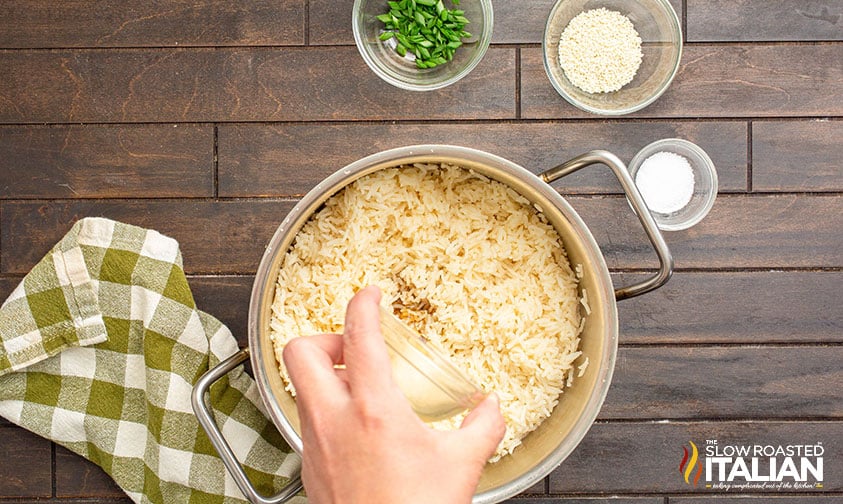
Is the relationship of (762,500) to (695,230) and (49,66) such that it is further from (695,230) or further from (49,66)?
(49,66)

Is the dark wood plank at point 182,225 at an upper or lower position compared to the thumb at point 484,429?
upper

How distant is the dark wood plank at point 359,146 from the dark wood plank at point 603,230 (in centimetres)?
3

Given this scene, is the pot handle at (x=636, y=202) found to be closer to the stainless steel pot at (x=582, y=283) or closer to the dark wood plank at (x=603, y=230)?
the stainless steel pot at (x=582, y=283)

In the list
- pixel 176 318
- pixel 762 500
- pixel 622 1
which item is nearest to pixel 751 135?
pixel 622 1

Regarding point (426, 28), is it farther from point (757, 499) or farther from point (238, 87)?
point (757, 499)

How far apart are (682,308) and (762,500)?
0.38 metres

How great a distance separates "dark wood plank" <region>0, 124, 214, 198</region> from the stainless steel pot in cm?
39

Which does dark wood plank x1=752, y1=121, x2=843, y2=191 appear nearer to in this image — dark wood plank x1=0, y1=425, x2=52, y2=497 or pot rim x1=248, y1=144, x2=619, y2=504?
pot rim x1=248, y1=144, x2=619, y2=504

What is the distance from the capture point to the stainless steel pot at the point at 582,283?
2.95 feet

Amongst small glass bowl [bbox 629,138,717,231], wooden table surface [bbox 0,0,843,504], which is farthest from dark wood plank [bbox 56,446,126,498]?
small glass bowl [bbox 629,138,717,231]

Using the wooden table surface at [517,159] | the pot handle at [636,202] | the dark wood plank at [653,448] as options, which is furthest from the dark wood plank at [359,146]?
the dark wood plank at [653,448]

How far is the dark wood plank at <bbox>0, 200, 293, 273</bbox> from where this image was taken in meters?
1.22

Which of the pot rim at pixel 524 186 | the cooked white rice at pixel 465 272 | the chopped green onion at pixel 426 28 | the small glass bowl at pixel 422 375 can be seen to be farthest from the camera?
the chopped green onion at pixel 426 28

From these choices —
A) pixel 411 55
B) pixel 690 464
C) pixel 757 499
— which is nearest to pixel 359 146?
pixel 411 55
